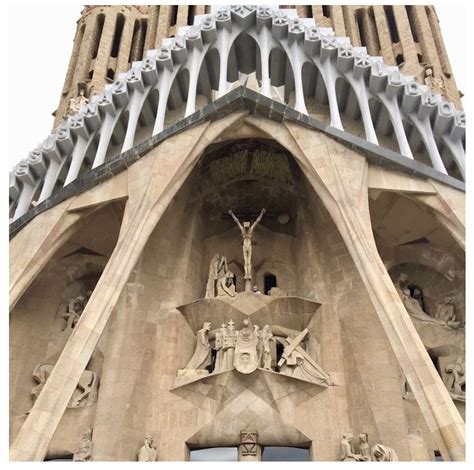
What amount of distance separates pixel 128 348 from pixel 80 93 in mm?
7824

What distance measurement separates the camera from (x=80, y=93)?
1499cm

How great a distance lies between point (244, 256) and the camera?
36.1 ft

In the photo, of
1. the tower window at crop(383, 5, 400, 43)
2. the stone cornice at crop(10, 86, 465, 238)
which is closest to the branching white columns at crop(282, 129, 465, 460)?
the stone cornice at crop(10, 86, 465, 238)

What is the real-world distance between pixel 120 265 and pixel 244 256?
9.82 ft

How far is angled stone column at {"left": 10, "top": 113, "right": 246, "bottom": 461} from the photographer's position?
277 inches

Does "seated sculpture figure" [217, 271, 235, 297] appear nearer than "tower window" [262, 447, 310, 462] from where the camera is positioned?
No

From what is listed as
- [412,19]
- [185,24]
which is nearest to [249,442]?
[185,24]

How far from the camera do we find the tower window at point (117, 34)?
56.0ft

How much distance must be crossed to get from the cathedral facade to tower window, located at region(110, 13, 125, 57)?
607cm

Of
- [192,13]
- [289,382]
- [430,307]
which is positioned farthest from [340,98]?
[192,13]

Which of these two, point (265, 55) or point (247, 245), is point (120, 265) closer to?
point (247, 245)

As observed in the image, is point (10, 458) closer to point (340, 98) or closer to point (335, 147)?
point (335, 147)

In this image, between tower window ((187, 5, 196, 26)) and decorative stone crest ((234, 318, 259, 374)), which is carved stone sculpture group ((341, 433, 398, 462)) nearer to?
decorative stone crest ((234, 318, 259, 374))

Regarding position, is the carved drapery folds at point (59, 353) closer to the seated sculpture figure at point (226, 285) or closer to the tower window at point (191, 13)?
the seated sculpture figure at point (226, 285)
